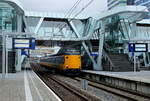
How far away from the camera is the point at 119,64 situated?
37.8 meters

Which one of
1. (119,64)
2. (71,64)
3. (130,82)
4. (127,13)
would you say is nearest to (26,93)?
(130,82)

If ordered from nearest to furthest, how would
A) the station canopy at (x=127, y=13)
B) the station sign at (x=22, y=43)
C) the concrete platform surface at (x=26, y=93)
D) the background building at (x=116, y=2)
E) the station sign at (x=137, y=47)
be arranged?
the concrete platform surface at (x=26, y=93), the station sign at (x=137, y=47), the station sign at (x=22, y=43), the station canopy at (x=127, y=13), the background building at (x=116, y=2)

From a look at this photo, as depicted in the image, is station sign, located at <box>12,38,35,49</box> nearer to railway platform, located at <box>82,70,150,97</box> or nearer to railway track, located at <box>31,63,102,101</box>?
railway platform, located at <box>82,70,150,97</box>

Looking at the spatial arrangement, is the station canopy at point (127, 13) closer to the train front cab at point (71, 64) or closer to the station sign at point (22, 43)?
the train front cab at point (71, 64)

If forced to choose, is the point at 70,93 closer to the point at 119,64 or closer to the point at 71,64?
the point at 71,64

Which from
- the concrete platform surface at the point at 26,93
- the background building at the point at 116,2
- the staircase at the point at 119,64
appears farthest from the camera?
the background building at the point at 116,2

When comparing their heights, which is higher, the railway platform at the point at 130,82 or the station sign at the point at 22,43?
the station sign at the point at 22,43

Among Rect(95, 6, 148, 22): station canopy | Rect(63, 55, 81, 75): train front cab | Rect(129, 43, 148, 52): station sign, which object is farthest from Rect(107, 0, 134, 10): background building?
Rect(129, 43, 148, 52): station sign

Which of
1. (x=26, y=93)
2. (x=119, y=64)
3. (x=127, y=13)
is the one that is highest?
(x=127, y=13)

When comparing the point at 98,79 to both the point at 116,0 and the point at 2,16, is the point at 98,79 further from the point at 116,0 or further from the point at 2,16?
the point at 116,0

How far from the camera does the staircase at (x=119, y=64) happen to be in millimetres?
36572

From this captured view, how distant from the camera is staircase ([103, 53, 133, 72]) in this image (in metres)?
36.6

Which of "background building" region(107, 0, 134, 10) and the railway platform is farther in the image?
"background building" region(107, 0, 134, 10)

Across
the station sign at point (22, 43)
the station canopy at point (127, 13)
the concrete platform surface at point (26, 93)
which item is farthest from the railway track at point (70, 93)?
the station canopy at point (127, 13)
